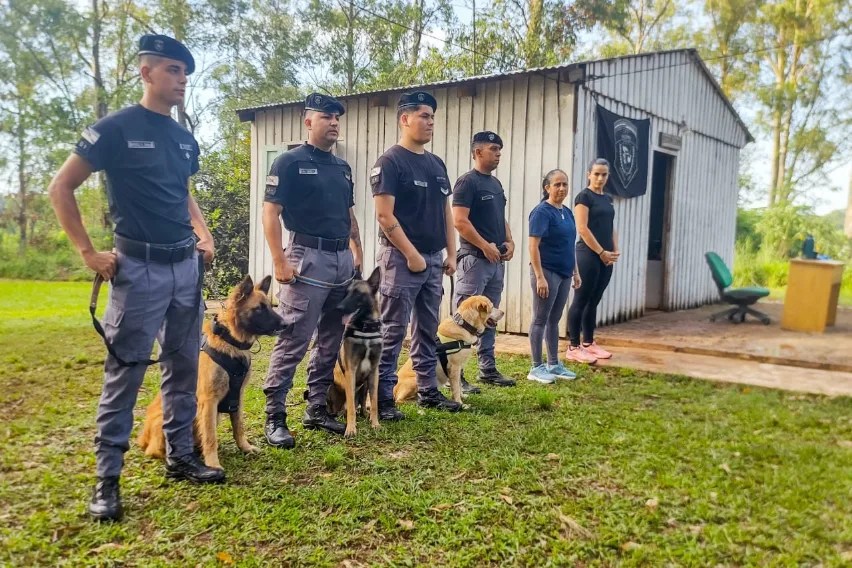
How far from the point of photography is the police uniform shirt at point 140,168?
102 inches

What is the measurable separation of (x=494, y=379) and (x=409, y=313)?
132 centimetres

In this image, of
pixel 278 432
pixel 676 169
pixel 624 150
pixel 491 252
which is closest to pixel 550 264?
pixel 491 252

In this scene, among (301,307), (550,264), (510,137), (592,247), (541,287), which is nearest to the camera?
(301,307)

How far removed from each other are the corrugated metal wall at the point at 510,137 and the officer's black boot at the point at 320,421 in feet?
13.3

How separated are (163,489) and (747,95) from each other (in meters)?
25.7

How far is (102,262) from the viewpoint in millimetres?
2564

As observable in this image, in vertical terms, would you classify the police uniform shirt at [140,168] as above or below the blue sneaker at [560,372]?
above

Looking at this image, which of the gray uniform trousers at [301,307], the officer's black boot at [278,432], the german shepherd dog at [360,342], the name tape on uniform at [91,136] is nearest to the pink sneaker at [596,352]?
the german shepherd dog at [360,342]

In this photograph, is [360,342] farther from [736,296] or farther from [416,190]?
Answer: [736,296]

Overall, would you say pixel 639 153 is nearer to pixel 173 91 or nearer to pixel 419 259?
pixel 419 259

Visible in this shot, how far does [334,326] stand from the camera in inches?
147

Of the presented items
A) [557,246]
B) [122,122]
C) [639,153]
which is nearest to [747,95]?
[639,153]

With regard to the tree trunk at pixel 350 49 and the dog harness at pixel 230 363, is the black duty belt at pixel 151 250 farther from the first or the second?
the tree trunk at pixel 350 49

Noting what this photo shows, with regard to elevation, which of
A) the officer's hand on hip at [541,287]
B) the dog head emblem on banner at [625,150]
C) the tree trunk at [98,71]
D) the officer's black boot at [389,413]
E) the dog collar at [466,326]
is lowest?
the officer's black boot at [389,413]
